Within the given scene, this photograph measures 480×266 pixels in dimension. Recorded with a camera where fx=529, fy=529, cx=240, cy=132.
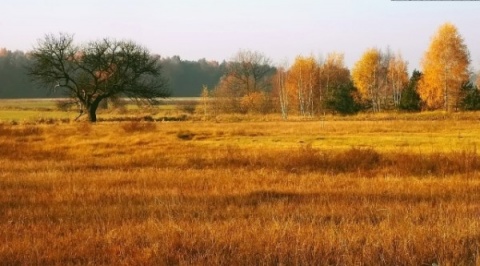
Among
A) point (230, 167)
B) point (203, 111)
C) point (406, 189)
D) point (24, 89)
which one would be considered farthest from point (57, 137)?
point (24, 89)

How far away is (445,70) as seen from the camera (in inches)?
→ 2442

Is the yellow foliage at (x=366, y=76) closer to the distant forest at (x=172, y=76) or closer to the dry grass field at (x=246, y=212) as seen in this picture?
the dry grass field at (x=246, y=212)

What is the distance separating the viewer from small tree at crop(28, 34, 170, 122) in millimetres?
53844

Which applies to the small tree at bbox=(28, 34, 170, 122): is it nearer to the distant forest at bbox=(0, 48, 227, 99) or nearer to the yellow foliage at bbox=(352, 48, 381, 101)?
the yellow foliage at bbox=(352, 48, 381, 101)

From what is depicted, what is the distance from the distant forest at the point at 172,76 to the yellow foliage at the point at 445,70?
305 feet

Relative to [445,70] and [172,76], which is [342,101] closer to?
[445,70]

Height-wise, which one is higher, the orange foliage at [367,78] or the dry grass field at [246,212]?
the orange foliage at [367,78]

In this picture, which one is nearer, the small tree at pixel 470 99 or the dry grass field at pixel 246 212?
the dry grass field at pixel 246 212

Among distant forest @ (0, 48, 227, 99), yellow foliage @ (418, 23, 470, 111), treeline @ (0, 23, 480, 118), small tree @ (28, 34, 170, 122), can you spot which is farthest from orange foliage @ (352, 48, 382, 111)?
distant forest @ (0, 48, 227, 99)

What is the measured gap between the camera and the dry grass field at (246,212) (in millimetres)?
6254

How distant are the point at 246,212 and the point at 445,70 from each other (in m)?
58.5

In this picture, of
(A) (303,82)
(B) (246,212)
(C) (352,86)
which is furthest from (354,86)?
(B) (246,212)

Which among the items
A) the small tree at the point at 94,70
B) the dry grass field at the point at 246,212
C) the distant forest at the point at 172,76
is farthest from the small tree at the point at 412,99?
the distant forest at the point at 172,76

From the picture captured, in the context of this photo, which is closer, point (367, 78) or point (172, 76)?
point (367, 78)
